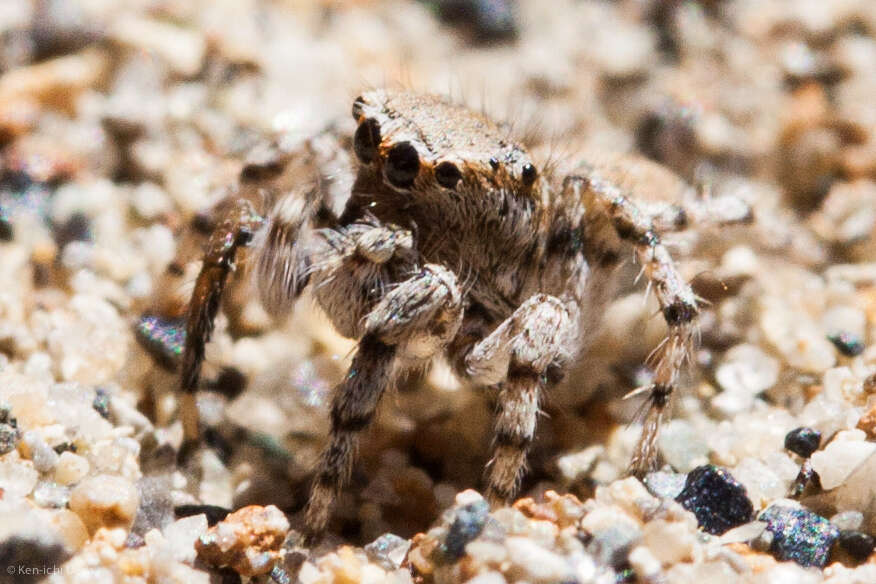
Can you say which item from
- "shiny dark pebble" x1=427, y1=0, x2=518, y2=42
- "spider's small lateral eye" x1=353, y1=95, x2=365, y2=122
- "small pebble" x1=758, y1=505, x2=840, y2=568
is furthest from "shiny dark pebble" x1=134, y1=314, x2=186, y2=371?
→ "shiny dark pebble" x1=427, y1=0, x2=518, y2=42

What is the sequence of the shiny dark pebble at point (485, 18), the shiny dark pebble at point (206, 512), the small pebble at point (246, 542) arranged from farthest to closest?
the shiny dark pebble at point (485, 18) < the shiny dark pebble at point (206, 512) < the small pebble at point (246, 542)

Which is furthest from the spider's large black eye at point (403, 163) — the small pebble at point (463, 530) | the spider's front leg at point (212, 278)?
the small pebble at point (463, 530)

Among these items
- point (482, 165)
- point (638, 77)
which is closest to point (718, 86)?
point (638, 77)


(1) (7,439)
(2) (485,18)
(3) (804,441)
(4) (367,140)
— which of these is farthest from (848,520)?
(2) (485,18)

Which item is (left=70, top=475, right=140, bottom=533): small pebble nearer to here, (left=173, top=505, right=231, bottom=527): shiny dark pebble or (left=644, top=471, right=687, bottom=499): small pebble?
(left=173, top=505, right=231, bottom=527): shiny dark pebble

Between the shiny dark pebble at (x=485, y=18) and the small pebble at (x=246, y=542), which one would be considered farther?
the shiny dark pebble at (x=485, y=18)

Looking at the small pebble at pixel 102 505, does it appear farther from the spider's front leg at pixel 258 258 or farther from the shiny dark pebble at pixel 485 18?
the shiny dark pebble at pixel 485 18

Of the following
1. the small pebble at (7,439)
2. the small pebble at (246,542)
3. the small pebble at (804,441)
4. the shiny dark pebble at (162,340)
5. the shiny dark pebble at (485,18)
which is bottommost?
the small pebble at (246,542)

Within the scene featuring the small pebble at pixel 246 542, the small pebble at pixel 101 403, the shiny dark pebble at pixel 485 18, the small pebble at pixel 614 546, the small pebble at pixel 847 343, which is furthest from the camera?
the shiny dark pebble at pixel 485 18
